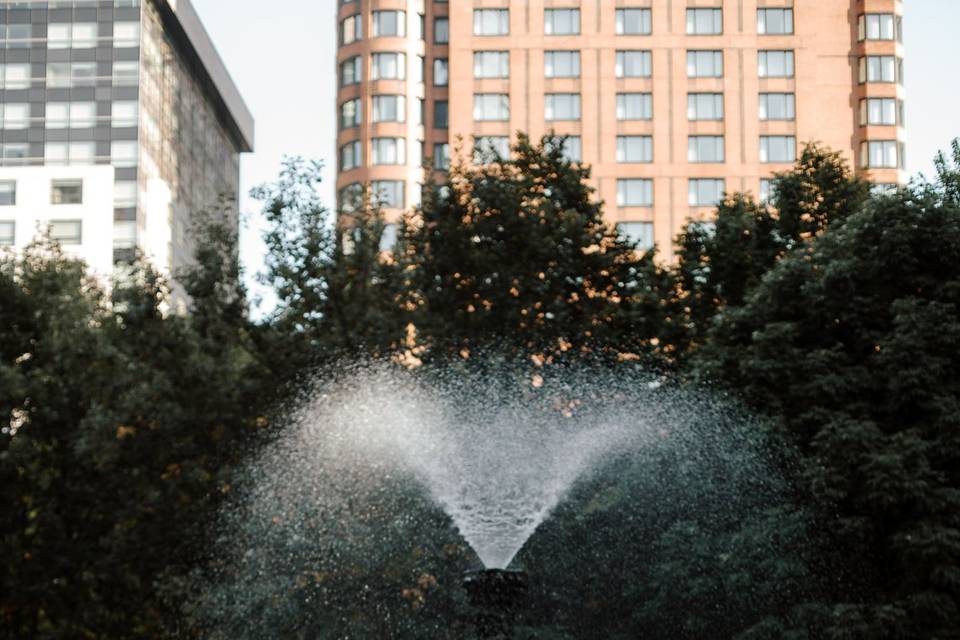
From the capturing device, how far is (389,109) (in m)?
93.2

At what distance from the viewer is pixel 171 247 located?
126 m

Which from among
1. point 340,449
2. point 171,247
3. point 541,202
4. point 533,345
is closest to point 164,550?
point 340,449

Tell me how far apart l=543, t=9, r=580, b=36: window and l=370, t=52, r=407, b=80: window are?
28.7 ft

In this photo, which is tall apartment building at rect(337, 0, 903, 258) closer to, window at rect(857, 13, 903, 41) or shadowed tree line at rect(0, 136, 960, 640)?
window at rect(857, 13, 903, 41)

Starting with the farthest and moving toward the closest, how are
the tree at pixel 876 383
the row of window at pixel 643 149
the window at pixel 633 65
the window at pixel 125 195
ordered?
the window at pixel 125 195
the window at pixel 633 65
the row of window at pixel 643 149
the tree at pixel 876 383

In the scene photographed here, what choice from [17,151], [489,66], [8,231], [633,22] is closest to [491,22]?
[489,66]

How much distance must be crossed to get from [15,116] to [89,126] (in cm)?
586

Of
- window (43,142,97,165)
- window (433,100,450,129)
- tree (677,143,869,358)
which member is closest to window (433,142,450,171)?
window (433,100,450,129)

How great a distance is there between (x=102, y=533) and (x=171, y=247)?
89.7 m

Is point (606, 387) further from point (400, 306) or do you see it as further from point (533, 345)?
point (400, 306)

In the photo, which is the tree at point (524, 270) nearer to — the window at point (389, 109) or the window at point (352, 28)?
the window at point (389, 109)

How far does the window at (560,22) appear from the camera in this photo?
9275 centimetres

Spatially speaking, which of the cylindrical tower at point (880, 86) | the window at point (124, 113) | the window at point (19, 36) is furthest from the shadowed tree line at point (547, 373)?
the window at point (19, 36)

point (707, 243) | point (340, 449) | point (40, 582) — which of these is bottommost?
point (40, 582)
